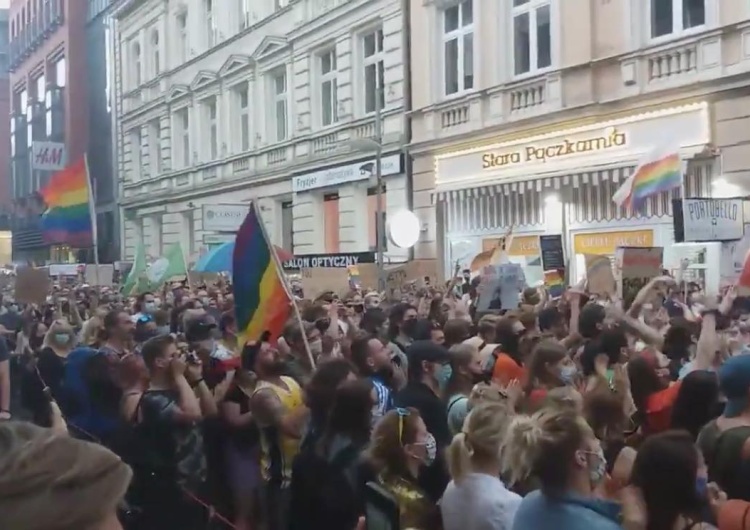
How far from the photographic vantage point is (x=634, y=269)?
10062 mm

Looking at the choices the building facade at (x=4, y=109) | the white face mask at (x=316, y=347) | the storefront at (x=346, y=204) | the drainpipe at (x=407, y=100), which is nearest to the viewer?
the white face mask at (x=316, y=347)

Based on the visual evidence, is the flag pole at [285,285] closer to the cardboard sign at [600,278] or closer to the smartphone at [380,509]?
the smartphone at [380,509]

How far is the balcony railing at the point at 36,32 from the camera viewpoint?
159 feet

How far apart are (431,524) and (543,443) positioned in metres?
0.99

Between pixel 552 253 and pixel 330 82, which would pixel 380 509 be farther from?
pixel 330 82

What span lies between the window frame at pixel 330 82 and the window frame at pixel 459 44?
12.8ft

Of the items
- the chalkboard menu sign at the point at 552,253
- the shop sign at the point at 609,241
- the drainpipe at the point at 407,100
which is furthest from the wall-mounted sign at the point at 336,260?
the chalkboard menu sign at the point at 552,253

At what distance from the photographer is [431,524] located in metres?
4.16

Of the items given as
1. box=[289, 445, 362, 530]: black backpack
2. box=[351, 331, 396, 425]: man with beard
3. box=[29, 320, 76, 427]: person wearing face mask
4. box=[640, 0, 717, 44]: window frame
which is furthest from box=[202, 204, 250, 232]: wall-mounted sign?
box=[289, 445, 362, 530]: black backpack

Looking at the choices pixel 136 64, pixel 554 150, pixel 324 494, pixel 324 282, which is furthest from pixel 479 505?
pixel 136 64

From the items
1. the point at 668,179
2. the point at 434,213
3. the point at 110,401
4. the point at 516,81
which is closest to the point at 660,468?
the point at 110,401

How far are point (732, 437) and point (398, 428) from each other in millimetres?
1270

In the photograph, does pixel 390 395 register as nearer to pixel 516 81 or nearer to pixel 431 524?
pixel 431 524

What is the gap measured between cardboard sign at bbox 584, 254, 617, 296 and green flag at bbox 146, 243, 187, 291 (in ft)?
27.4
